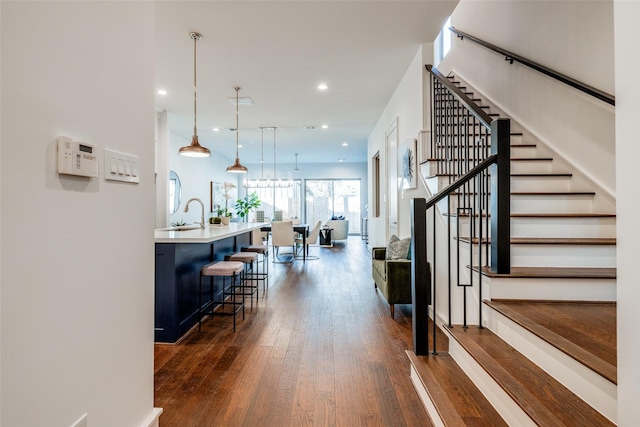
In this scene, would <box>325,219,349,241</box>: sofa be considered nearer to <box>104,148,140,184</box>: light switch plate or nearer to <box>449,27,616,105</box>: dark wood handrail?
<box>449,27,616,105</box>: dark wood handrail

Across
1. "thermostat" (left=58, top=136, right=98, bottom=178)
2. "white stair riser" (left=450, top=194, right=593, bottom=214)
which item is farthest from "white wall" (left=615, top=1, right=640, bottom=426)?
"white stair riser" (left=450, top=194, right=593, bottom=214)

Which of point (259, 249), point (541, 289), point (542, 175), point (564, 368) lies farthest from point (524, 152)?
point (259, 249)

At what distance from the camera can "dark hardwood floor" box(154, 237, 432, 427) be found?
170cm

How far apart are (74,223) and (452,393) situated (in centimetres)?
184

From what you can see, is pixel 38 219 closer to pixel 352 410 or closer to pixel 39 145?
pixel 39 145

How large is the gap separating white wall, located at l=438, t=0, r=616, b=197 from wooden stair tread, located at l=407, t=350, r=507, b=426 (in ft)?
6.63

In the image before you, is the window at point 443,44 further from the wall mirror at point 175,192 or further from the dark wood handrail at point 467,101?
the wall mirror at point 175,192

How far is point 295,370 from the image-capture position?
2.16 meters

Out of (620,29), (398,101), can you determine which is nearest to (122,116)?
(620,29)

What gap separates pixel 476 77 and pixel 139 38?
14.2 feet

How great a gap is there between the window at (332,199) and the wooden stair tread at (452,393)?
992 centimetres

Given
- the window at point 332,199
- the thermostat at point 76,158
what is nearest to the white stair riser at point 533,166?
the thermostat at point 76,158

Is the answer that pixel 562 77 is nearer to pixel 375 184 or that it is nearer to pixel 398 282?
pixel 398 282

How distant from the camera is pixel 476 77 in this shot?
169 inches
